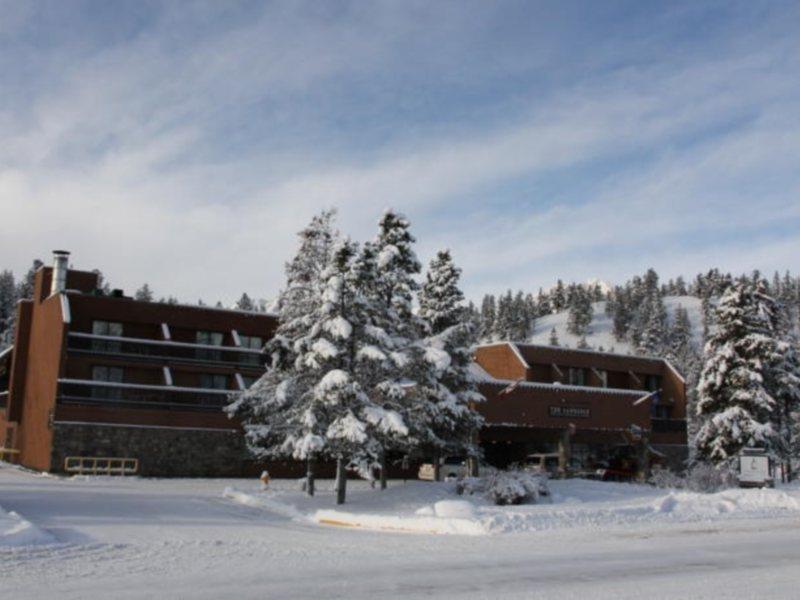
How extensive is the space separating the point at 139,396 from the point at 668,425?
36428 millimetres

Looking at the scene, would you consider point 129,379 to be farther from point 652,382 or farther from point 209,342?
point 652,382

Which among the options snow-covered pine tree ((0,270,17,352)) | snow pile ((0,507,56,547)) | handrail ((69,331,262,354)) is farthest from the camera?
snow-covered pine tree ((0,270,17,352))

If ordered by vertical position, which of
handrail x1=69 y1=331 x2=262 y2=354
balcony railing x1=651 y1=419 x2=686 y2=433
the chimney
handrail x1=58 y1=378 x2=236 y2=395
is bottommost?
balcony railing x1=651 y1=419 x2=686 y2=433

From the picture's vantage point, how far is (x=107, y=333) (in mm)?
45219

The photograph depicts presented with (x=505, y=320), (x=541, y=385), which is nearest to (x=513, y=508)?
(x=541, y=385)

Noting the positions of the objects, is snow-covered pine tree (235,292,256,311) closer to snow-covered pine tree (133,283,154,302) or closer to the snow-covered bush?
snow-covered pine tree (133,283,154,302)

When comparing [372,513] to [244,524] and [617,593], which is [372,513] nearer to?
[244,524]

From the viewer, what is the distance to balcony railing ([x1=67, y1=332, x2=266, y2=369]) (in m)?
43.3

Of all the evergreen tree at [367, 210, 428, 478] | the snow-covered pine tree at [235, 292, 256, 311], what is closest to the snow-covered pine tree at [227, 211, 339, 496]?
the evergreen tree at [367, 210, 428, 478]

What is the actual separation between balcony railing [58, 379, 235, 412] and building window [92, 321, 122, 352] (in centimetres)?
203

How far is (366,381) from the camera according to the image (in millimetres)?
28984

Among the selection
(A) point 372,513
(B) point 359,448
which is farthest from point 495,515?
(B) point 359,448

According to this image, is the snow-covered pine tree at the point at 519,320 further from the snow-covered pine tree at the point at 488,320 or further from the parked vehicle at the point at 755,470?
the parked vehicle at the point at 755,470

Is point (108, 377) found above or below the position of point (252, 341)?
below
